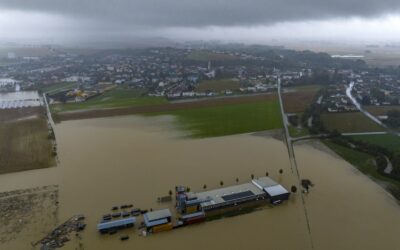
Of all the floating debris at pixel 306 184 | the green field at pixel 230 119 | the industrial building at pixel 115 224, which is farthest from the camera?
the green field at pixel 230 119

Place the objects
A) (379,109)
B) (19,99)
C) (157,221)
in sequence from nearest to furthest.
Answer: (157,221) → (379,109) → (19,99)

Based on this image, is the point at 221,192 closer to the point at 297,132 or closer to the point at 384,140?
the point at 297,132

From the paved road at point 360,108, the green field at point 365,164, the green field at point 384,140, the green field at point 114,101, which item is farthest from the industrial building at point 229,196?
the green field at point 114,101

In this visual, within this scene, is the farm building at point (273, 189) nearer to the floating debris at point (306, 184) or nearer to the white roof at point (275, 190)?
the white roof at point (275, 190)

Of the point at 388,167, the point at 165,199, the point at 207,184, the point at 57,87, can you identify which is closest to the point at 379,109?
the point at 388,167

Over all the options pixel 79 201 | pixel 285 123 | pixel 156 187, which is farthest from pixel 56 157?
pixel 285 123

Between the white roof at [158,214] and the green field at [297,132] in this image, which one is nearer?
the white roof at [158,214]
